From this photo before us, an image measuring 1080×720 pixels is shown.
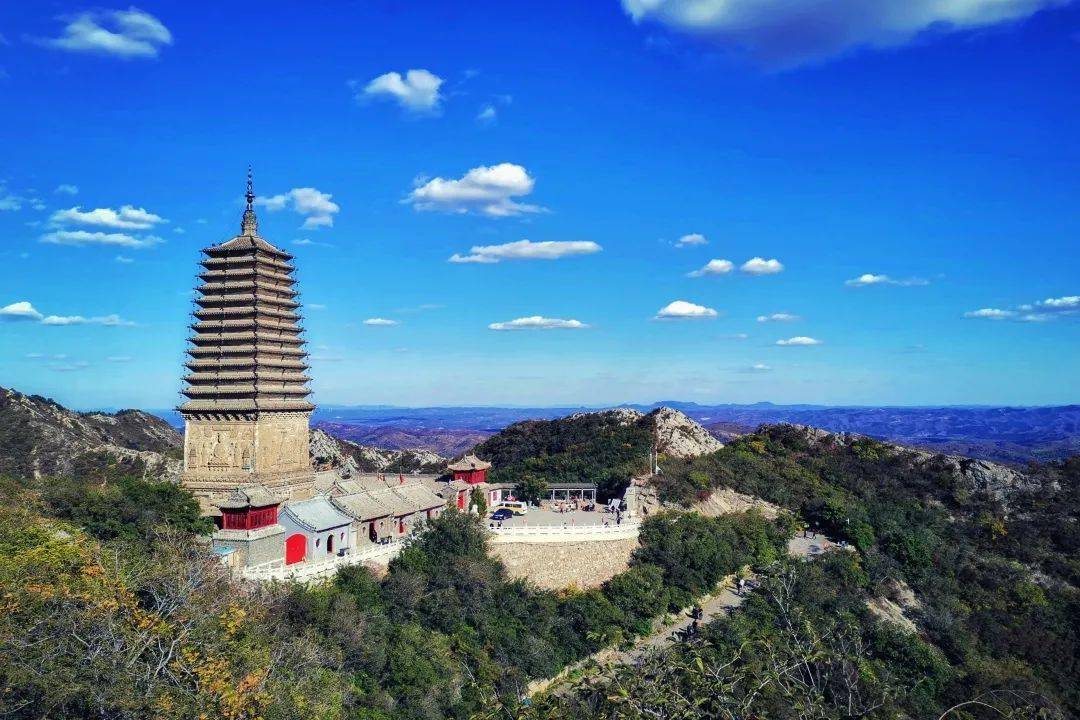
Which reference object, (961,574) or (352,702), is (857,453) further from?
(352,702)

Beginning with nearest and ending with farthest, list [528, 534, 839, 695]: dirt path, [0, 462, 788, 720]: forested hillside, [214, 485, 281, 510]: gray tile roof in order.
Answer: [0, 462, 788, 720]: forested hillside < [214, 485, 281, 510]: gray tile roof < [528, 534, 839, 695]: dirt path

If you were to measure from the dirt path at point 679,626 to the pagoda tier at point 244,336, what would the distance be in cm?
1556

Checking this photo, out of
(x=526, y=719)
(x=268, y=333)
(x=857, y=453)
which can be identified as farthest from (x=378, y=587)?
(x=857, y=453)

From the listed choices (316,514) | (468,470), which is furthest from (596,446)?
(316,514)

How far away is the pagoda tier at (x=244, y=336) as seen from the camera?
3188 cm

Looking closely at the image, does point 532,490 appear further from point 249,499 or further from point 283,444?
point 249,499

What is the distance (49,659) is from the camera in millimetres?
14430

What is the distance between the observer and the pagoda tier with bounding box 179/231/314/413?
31.9 m

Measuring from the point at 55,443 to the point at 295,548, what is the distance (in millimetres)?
39454

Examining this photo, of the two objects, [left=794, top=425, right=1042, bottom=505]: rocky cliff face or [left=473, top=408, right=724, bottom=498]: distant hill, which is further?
[left=794, top=425, right=1042, bottom=505]: rocky cliff face

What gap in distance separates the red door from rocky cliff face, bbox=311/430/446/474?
82.2ft

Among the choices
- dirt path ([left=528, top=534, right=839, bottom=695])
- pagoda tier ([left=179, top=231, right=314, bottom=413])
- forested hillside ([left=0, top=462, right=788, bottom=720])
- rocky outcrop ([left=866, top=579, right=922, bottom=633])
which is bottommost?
rocky outcrop ([left=866, top=579, right=922, bottom=633])

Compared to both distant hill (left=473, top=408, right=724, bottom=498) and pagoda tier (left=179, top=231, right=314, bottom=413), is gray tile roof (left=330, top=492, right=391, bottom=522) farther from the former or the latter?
distant hill (left=473, top=408, right=724, bottom=498)

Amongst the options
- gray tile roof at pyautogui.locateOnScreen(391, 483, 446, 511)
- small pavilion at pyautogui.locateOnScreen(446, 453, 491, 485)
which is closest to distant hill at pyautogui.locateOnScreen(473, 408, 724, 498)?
→ small pavilion at pyautogui.locateOnScreen(446, 453, 491, 485)
